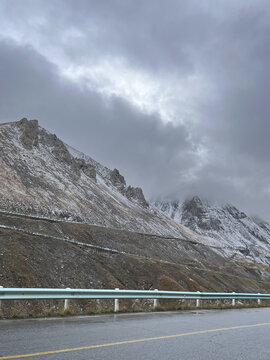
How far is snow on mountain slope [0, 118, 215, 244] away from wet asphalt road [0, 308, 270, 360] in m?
76.4

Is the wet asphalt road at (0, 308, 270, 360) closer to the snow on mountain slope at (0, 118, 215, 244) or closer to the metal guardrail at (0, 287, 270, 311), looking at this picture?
the metal guardrail at (0, 287, 270, 311)

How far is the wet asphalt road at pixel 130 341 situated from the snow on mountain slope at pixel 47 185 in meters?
76.4

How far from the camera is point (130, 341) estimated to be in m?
9.22

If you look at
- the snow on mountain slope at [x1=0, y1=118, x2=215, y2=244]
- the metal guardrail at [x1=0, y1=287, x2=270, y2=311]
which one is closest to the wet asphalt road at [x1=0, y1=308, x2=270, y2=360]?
the metal guardrail at [x1=0, y1=287, x2=270, y2=311]

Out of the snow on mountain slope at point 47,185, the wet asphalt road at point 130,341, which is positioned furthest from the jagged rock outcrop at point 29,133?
the wet asphalt road at point 130,341

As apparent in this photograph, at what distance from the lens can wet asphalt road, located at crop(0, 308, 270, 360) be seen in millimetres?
7676

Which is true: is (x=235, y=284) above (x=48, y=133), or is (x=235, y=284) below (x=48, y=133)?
below

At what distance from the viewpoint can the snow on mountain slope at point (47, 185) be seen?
98.1 m

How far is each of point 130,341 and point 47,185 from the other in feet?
368

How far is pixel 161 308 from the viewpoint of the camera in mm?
19672

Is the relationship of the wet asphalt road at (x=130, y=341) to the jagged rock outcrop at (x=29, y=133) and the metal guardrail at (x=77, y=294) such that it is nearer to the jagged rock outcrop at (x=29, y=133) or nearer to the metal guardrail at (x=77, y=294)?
the metal guardrail at (x=77, y=294)

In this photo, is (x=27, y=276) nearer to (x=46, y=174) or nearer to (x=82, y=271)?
(x=82, y=271)

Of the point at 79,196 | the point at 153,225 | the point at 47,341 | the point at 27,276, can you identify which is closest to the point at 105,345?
the point at 47,341

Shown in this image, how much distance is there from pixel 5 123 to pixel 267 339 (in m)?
165
